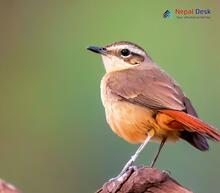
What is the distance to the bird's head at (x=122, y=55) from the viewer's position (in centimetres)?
219

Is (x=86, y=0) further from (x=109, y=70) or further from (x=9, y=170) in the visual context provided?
(x=9, y=170)

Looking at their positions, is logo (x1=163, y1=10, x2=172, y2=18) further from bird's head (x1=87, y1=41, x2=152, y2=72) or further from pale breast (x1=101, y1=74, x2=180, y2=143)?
pale breast (x1=101, y1=74, x2=180, y2=143)

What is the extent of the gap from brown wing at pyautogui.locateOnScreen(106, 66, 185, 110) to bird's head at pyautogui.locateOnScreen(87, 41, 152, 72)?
48mm

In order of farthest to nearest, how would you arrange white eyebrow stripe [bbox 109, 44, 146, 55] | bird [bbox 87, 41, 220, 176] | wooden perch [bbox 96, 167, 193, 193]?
1. white eyebrow stripe [bbox 109, 44, 146, 55]
2. bird [bbox 87, 41, 220, 176]
3. wooden perch [bbox 96, 167, 193, 193]

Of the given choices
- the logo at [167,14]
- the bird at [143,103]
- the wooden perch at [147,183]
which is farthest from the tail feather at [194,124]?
the logo at [167,14]

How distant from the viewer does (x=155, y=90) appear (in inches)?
80.0

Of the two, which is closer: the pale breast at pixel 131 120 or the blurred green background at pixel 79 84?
the pale breast at pixel 131 120

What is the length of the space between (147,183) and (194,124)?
24 cm

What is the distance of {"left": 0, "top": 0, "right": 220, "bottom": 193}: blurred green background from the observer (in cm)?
245

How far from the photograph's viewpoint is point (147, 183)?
1.71m

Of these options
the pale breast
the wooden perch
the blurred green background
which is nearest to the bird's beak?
the pale breast

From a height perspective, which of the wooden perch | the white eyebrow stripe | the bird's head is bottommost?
the wooden perch

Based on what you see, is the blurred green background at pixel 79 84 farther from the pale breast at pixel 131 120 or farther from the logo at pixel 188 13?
the pale breast at pixel 131 120

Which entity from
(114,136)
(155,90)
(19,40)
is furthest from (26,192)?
(155,90)
